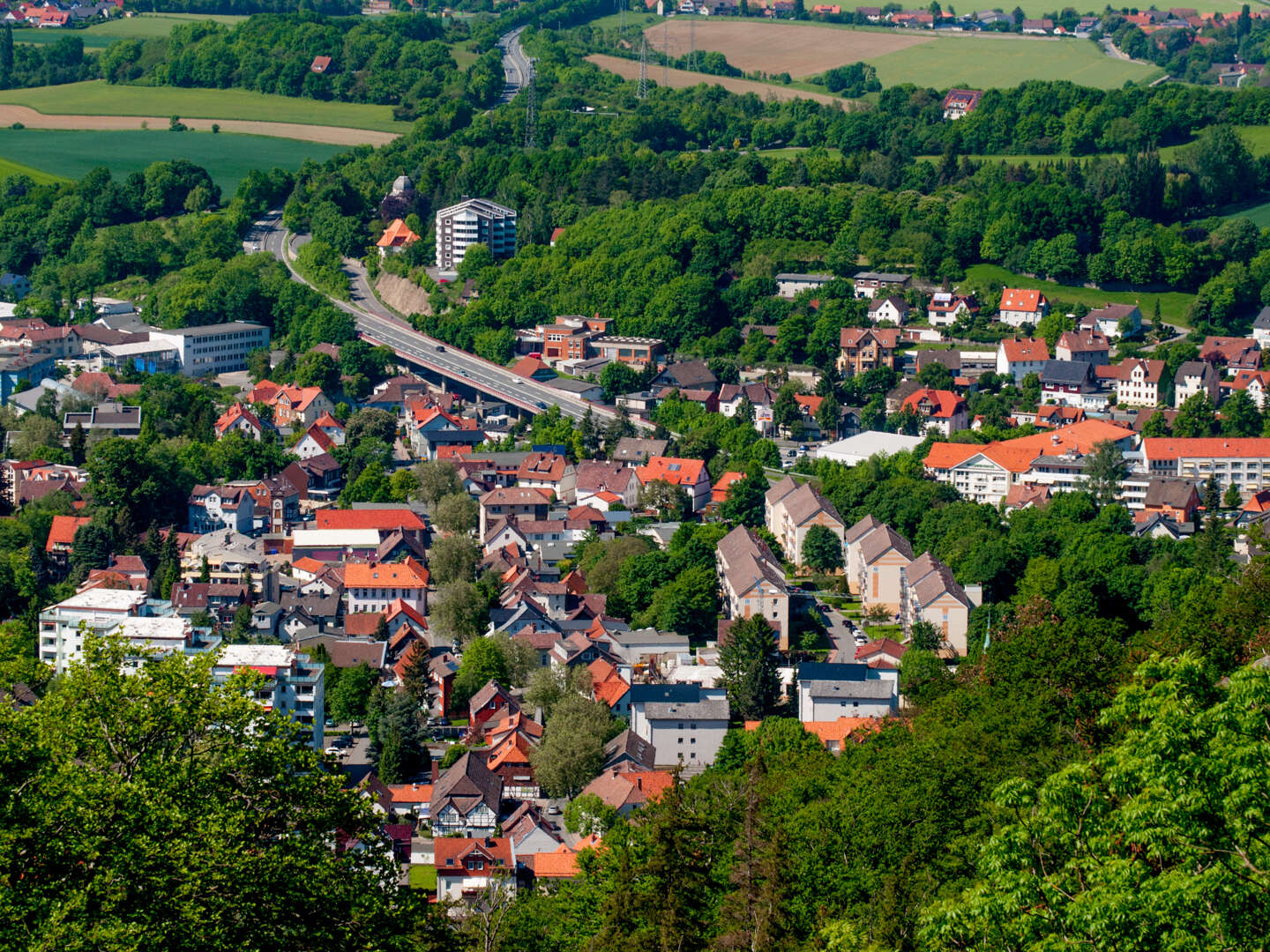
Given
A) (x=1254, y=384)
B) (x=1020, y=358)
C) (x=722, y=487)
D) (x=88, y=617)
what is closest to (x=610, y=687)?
(x=88, y=617)

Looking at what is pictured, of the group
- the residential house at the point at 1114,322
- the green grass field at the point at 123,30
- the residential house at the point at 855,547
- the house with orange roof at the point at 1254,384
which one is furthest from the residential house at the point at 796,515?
the green grass field at the point at 123,30

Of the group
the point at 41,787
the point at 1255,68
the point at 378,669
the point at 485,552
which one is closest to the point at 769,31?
the point at 1255,68

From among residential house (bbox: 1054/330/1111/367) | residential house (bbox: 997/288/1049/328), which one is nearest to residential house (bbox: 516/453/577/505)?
residential house (bbox: 1054/330/1111/367)

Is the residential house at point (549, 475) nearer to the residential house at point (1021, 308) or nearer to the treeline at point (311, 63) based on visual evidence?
the residential house at point (1021, 308)

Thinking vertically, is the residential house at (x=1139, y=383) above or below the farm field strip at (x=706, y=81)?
below

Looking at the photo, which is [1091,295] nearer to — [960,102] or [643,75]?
[960,102]
